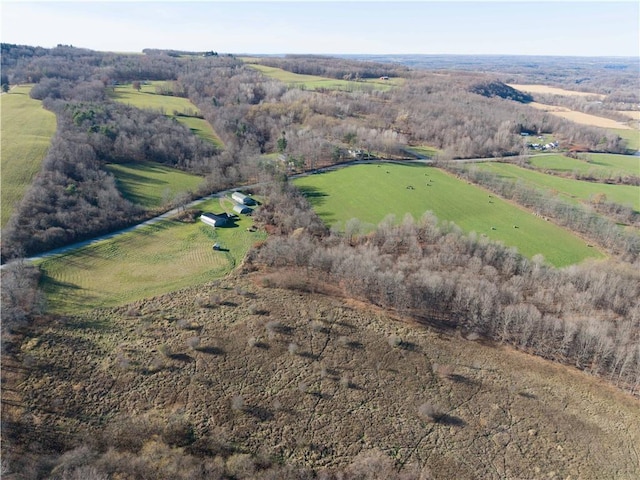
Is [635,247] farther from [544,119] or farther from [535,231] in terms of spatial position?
[544,119]

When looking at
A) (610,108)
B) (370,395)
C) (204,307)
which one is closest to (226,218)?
(204,307)

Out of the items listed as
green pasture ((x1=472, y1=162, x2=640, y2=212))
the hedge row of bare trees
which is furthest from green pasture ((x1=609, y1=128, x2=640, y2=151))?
the hedge row of bare trees

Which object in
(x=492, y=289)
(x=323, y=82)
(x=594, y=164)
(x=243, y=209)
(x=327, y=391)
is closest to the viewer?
(x=327, y=391)

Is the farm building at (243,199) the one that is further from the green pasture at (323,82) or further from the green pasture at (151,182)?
the green pasture at (323,82)

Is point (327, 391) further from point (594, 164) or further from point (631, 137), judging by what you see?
point (631, 137)

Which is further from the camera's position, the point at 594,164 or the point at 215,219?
the point at 594,164

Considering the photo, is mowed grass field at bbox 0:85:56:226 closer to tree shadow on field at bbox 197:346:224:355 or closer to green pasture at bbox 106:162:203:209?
green pasture at bbox 106:162:203:209

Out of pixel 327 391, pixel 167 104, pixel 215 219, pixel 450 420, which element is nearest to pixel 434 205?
pixel 215 219
